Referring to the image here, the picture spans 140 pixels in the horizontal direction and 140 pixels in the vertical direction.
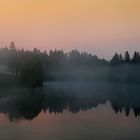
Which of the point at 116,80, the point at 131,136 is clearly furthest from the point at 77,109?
the point at 116,80

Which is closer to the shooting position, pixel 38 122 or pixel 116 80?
pixel 38 122

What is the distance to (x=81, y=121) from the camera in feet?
134

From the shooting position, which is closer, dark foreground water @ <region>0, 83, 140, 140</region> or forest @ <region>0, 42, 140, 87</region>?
dark foreground water @ <region>0, 83, 140, 140</region>

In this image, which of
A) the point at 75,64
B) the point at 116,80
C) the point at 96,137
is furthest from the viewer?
the point at 75,64

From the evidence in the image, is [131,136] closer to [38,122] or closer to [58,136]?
[58,136]

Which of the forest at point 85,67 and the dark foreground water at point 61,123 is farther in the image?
the forest at point 85,67

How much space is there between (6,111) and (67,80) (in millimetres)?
115733

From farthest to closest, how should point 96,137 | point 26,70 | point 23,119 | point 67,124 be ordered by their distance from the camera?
point 26,70 → point 23,119 → point 67,124 → point 96,137

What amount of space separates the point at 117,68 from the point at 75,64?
21.6m

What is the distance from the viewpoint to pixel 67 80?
6457 inches

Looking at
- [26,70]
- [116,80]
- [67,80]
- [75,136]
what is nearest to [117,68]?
[116,80]

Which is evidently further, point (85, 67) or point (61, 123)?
point (85, 67)

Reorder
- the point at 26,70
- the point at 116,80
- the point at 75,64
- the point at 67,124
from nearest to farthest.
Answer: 1. the point at 67,124
2. the point at 26,70
3. the point at 116,80
4. the point at 75,64

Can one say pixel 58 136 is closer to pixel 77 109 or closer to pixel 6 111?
pixel 6 111
